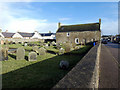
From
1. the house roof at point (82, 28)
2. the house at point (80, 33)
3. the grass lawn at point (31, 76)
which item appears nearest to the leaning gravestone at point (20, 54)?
the grass lawn at point (31, 76)

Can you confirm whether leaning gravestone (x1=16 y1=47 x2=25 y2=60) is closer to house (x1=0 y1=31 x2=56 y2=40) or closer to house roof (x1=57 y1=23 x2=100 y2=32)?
house roof (x1=57 y1=23 x2=100 y2=32)

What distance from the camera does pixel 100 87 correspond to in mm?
3803

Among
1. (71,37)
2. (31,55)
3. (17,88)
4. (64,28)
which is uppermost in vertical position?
(64,28)

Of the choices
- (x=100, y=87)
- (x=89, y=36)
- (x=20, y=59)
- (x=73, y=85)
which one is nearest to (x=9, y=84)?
(x=73, y=85)

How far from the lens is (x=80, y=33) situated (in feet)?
115

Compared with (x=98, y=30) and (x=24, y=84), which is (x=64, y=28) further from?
(x=24, y=84)

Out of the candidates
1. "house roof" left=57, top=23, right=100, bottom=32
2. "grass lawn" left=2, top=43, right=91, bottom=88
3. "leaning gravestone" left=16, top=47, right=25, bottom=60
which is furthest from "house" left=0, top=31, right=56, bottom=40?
"grass lawn" left=2, top=43, right=91, bottom=88

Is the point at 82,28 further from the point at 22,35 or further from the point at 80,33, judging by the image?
the point at 22,35

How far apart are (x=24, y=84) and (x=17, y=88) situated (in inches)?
16.3

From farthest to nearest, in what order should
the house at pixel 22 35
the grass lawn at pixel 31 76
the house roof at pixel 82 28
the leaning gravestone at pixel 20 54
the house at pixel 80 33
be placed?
the house at pixel 22 35 < the house roof at pixel 82 28 < the house at pixel 80 33 < the leaning gravestone at pixel 20 54 < the grass lawn at pixel 31 76

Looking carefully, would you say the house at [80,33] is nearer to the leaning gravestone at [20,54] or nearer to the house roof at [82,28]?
the house roof at [82,28]

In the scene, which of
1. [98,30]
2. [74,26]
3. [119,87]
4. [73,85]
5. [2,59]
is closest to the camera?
[73,85]

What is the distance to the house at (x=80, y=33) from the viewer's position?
1294 inches

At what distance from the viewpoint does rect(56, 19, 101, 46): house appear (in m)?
32.9
